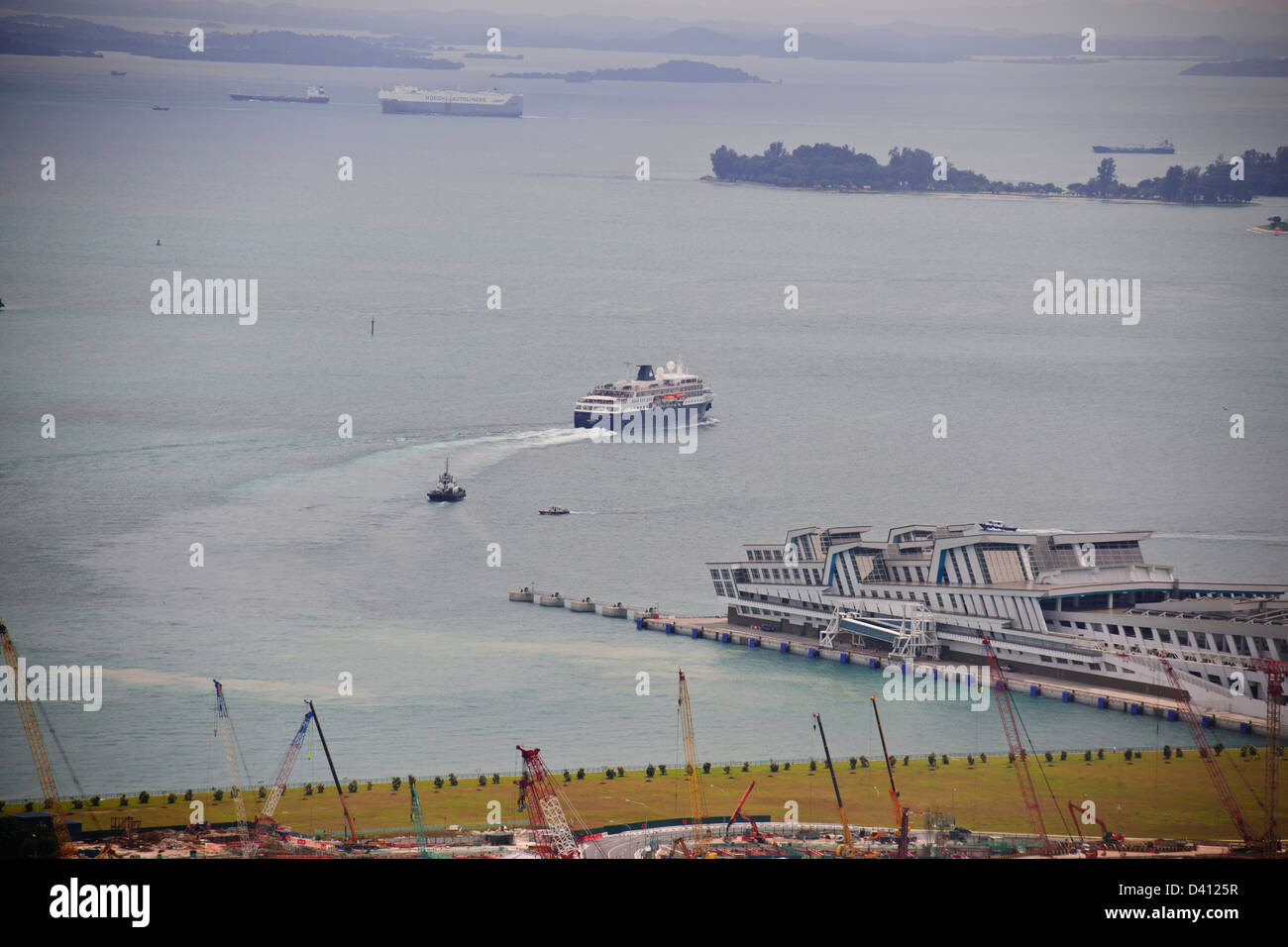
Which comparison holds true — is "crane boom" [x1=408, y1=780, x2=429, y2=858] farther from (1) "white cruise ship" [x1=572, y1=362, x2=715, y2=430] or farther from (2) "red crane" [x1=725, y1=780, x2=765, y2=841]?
(1) "white cruise ship" [x1=572, y1=362, x2=715, y2=430]

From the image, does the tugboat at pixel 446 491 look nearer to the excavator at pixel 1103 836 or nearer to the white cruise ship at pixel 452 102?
the excavator at pixel 1103 836

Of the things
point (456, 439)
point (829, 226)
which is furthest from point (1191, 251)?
point (456, 439)

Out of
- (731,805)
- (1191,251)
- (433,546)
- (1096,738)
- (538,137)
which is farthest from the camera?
(538,137)

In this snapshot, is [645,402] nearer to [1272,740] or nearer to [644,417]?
[644,417]
